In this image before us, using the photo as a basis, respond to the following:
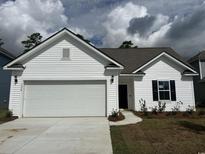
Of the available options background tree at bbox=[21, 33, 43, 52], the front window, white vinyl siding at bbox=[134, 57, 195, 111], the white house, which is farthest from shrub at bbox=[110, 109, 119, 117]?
background tree at bbox=[21, 33, 43, 52]

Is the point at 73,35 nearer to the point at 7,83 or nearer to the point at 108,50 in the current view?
the point at 108,50

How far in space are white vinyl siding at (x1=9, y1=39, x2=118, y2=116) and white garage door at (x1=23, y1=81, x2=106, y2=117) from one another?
0.37m

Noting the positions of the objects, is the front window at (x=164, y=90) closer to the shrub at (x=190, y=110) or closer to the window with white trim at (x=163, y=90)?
the window with white trim at (x=163, y=90)

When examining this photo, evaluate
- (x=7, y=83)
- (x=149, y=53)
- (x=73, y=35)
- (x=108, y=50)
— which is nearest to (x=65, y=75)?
(x=73, y=35)

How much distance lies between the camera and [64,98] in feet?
42.1

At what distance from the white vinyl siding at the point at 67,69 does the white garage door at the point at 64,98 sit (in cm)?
37

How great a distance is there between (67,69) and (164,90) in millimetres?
7946

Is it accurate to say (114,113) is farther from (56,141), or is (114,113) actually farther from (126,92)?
(56,141)

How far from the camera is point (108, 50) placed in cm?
2019

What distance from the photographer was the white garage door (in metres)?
12.8

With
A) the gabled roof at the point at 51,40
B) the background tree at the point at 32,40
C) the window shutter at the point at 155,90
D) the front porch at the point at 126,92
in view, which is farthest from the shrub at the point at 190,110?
the background tree at the point at 32,40

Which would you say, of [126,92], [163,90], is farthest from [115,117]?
[163,90]

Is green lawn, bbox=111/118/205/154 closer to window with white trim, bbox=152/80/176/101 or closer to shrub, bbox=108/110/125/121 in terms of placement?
shrub, bbox=108/110/125/121

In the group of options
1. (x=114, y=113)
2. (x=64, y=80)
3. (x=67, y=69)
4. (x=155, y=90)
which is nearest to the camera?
(x=114, y=113)
